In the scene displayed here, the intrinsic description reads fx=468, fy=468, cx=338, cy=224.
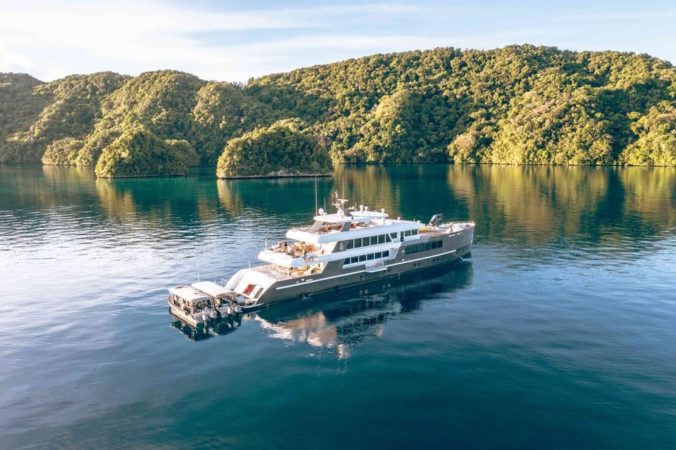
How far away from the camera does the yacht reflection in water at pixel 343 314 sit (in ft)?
149

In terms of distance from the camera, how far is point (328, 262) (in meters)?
57.4

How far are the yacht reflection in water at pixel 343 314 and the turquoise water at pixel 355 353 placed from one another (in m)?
0.30

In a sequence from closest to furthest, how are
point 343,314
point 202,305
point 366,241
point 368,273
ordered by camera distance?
point 202,305
point 343,314
point 366,241
point 368,273

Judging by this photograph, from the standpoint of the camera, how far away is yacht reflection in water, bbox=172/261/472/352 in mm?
45562

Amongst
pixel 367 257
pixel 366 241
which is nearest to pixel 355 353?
pixel 367 257

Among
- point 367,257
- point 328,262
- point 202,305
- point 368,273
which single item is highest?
point 328,262

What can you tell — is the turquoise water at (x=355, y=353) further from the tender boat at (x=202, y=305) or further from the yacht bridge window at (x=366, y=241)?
the yacht bridge window at (x=366, y=241)

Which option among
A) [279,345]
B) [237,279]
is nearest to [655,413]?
[279,345]

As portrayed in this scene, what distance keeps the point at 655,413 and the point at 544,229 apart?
64417 millimetres

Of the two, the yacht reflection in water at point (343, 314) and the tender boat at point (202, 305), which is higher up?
the tender boat at point (202, 305)

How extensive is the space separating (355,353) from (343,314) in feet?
33.5

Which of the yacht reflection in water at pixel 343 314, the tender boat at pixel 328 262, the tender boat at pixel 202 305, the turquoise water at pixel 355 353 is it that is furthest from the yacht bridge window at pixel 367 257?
the tender boat at pixel 202 305

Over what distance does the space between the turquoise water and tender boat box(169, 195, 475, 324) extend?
293 cm

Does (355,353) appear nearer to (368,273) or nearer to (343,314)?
(343,314)
